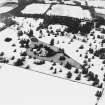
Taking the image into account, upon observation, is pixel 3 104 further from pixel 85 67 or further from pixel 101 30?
pixel 101 30

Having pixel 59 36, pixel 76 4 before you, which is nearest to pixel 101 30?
pixel 59 36

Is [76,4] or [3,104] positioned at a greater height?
[76,4]

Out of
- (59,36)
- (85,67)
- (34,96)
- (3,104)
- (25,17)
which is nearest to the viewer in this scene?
(3,104)

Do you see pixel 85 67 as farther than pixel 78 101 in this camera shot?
Yes

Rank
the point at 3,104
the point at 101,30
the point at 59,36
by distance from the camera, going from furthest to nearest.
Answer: the point at 101,30 < the point at 59,36 < the point at 3,104

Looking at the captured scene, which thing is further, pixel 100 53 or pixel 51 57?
pixel 100 53

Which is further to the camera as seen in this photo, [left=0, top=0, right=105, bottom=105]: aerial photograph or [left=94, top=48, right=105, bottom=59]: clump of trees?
[left=94, top=48, right=105, bottom=59]: clump of trees

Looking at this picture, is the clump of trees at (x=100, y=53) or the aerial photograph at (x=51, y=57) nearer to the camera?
the aerial photograph at (x=51, y=57)

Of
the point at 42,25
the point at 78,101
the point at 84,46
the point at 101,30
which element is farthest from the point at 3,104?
the point at 101,30
